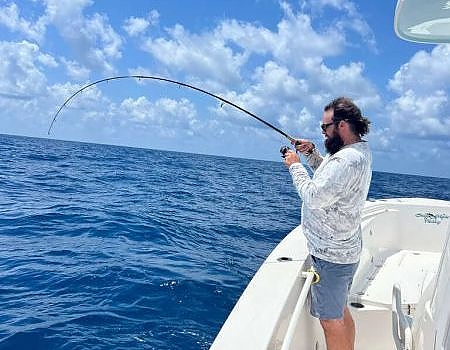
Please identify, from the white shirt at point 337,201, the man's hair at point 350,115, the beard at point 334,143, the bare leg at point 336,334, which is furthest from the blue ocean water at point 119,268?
the man's hair at point 350,115

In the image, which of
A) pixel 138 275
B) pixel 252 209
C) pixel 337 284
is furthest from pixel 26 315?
pixel 252 209

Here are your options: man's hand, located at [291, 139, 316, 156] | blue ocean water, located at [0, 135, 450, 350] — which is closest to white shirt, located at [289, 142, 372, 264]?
man's hand, located at [291, 139, 316, 156]

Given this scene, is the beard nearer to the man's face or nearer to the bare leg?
the man's face

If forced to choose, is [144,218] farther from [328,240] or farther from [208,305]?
[328,240]

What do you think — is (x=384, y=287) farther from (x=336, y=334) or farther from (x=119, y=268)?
(x=119, y=268)

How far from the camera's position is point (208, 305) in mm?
4270

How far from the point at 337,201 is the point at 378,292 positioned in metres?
1.64

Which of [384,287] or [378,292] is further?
[384,287]

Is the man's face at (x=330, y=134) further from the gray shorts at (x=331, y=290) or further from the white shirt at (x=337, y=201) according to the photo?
the gray shorts at (x=331, y=290)

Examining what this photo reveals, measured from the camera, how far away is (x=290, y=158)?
2.52 m

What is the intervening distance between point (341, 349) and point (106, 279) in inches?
117

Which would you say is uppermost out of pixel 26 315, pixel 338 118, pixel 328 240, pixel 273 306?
pixel 338 118

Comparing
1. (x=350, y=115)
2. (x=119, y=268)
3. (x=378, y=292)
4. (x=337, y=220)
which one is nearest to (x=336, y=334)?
(x=337, y=220)

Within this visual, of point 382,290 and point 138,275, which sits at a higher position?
point 382,290
